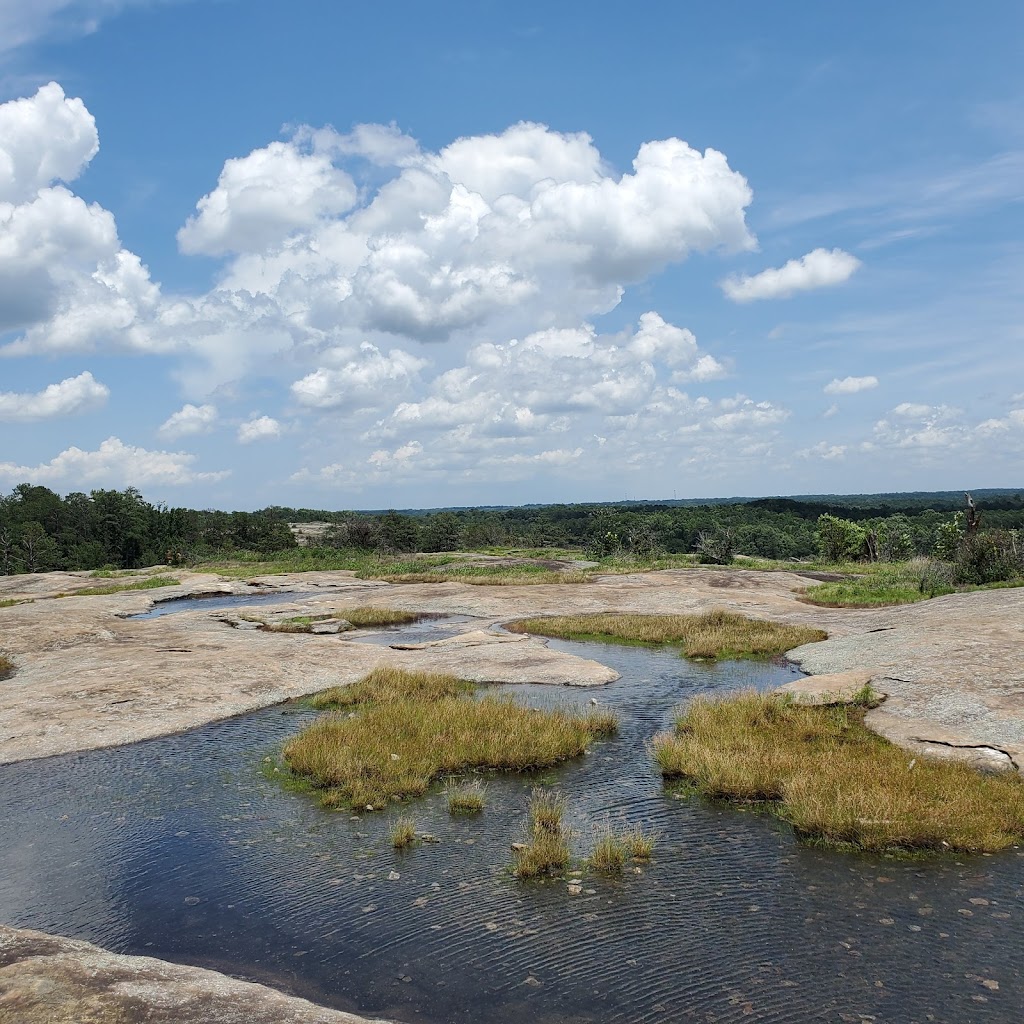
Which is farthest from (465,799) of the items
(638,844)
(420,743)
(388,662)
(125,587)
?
(125,587)

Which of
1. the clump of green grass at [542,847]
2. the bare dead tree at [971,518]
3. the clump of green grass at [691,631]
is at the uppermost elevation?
the bare dead tree at [971,518]

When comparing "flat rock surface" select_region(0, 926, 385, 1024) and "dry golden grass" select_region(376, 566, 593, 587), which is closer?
"flat rock surface" select_region(0, 926, 385, 1024)

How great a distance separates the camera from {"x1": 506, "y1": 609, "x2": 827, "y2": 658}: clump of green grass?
28062 millimetres

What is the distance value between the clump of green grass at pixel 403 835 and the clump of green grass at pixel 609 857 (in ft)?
9.65

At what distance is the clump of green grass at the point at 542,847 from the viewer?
1047cm

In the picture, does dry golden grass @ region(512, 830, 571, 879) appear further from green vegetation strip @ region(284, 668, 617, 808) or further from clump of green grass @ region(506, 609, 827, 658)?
clump of green grass @ region(506, 609, 827, 658)

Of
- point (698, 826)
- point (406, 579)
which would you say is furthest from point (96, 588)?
point (698, 826)

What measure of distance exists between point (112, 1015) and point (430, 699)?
44.1 feet

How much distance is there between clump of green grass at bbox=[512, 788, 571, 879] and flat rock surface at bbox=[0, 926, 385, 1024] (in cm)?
376

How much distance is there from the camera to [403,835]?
11570mm

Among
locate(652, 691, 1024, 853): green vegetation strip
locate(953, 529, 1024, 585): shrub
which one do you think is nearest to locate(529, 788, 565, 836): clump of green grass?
locate(652, 691, 1024, 853): green vegetation strip

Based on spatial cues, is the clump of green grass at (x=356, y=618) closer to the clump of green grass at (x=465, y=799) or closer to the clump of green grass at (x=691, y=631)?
the clump of green grass at (x=691, y=631)

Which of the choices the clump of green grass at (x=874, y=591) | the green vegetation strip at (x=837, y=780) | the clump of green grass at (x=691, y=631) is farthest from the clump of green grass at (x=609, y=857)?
the clump of green grass at (x=874, y=591)

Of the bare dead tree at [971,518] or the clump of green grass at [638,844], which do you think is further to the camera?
the bare dead tree at [971,518]
